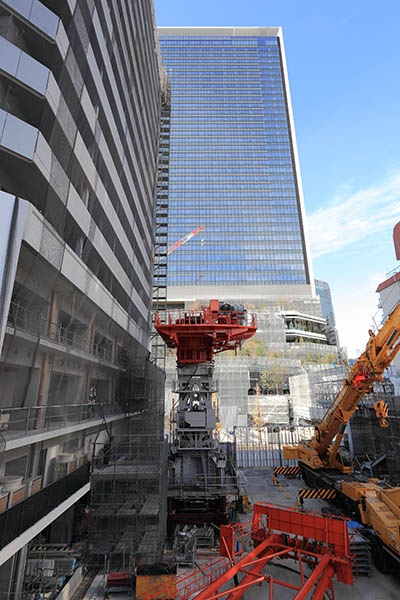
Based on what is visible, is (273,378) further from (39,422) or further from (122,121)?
(39,422)

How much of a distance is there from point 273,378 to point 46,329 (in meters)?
54.3

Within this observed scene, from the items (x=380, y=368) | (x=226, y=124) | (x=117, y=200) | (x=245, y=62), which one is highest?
(x=245, y=62)

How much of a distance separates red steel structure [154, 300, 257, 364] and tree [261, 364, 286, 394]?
4561cm

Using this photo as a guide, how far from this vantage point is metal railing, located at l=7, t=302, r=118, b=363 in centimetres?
773

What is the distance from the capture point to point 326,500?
15617 millimetres

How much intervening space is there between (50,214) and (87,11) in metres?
8.83

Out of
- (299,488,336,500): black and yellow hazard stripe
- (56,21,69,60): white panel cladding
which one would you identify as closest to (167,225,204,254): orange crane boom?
(299,488,336,500): black and yellow hazard stripe

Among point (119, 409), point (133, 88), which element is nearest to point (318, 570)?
point (119, 409)

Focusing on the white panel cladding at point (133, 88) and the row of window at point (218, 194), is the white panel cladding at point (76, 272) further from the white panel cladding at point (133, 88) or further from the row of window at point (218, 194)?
the row of window at point (218, 194)

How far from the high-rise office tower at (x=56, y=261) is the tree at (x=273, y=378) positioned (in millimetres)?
43934

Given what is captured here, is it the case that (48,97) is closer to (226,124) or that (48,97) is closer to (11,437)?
(11,437)

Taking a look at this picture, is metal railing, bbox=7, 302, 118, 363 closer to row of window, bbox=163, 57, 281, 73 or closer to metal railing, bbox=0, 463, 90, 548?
metal railing, bbox=0, 463, 90, 548

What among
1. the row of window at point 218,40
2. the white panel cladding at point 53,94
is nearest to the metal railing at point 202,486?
the white panel cladding at point 53,94

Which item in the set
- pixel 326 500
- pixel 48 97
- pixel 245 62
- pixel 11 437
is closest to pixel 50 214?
pixel 48 97
